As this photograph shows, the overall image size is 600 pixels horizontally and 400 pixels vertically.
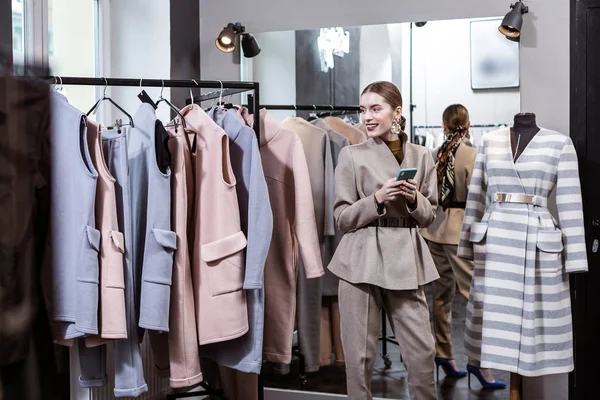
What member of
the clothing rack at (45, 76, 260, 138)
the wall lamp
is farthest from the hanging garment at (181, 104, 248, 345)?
the wall lamp

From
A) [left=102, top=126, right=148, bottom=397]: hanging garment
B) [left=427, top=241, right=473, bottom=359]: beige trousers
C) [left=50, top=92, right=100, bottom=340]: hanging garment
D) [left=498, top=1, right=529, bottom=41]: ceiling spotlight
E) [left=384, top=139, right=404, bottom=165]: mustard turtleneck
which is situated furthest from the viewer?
[left=427, top=241, right=473, bottom=359]: beige trousers

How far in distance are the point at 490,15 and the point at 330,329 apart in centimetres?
178

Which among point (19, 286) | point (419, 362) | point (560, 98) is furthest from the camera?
point (560, 98)

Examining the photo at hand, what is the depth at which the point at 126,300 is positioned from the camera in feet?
7.45

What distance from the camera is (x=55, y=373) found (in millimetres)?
542

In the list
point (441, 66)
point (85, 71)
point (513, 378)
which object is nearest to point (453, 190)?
point (441, 66)

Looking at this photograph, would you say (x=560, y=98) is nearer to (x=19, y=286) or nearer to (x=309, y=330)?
(x=309, y=330)

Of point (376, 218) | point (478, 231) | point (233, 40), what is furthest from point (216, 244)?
point (233, 40)

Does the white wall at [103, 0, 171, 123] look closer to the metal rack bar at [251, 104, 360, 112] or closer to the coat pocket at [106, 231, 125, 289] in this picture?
the metal rack bar at [251, 104, 360, 112]

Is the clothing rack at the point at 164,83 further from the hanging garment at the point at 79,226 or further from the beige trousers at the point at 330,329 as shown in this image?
the beige trousers at the point at 330,329

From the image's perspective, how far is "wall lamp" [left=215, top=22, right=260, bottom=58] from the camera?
144 inches

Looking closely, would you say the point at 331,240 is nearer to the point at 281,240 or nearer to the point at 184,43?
the point at 281,240

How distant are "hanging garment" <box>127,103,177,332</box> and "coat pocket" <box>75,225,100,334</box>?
8.0 inches

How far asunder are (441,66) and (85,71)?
187 centimetres
